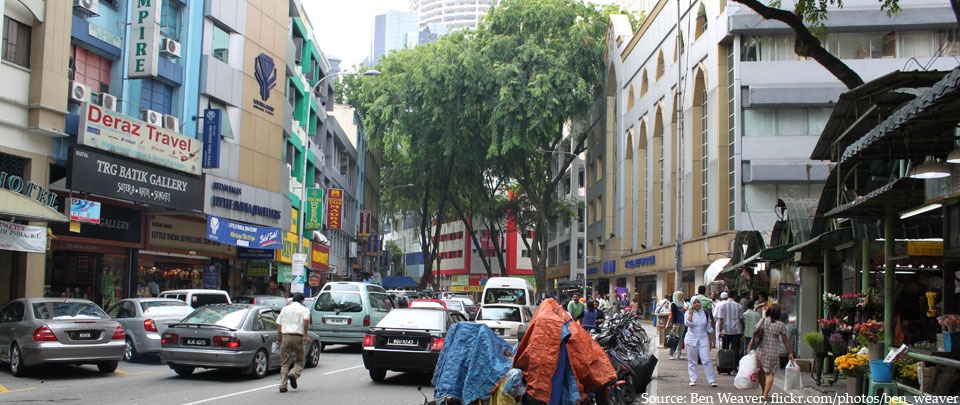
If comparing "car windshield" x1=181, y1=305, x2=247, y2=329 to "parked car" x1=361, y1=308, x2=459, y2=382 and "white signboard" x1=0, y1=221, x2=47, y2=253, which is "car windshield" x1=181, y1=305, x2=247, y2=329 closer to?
"parked car" x1=361, y1=308, x2=459, y2=382

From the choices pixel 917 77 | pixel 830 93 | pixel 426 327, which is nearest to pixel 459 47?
pixel 830 93

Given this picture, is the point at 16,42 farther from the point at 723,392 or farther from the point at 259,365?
the point at 723,392

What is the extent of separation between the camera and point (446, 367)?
8922 millimetres

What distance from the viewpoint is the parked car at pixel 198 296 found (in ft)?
69.9

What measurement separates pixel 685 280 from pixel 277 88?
21464 millimetres

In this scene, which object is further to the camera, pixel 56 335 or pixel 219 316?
pixel 219 316

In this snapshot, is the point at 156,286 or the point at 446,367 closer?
the point at 446,367

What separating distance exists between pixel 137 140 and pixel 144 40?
2.76 meters

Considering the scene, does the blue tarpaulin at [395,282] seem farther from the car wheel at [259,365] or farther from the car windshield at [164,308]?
the car wheel at [259,365]

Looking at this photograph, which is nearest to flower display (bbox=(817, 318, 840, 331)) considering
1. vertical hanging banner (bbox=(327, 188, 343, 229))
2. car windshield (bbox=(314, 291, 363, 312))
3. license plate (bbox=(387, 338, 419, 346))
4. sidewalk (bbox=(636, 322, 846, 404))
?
sidewalk (bbox=(636, 322, 846, 404))

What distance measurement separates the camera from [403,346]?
1507 cm

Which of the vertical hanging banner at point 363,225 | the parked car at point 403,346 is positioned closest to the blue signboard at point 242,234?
the parked car at point 403,346

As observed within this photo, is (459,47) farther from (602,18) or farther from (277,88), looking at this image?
(277,88)

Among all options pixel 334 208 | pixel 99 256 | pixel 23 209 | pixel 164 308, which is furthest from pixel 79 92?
pixel 334 208
